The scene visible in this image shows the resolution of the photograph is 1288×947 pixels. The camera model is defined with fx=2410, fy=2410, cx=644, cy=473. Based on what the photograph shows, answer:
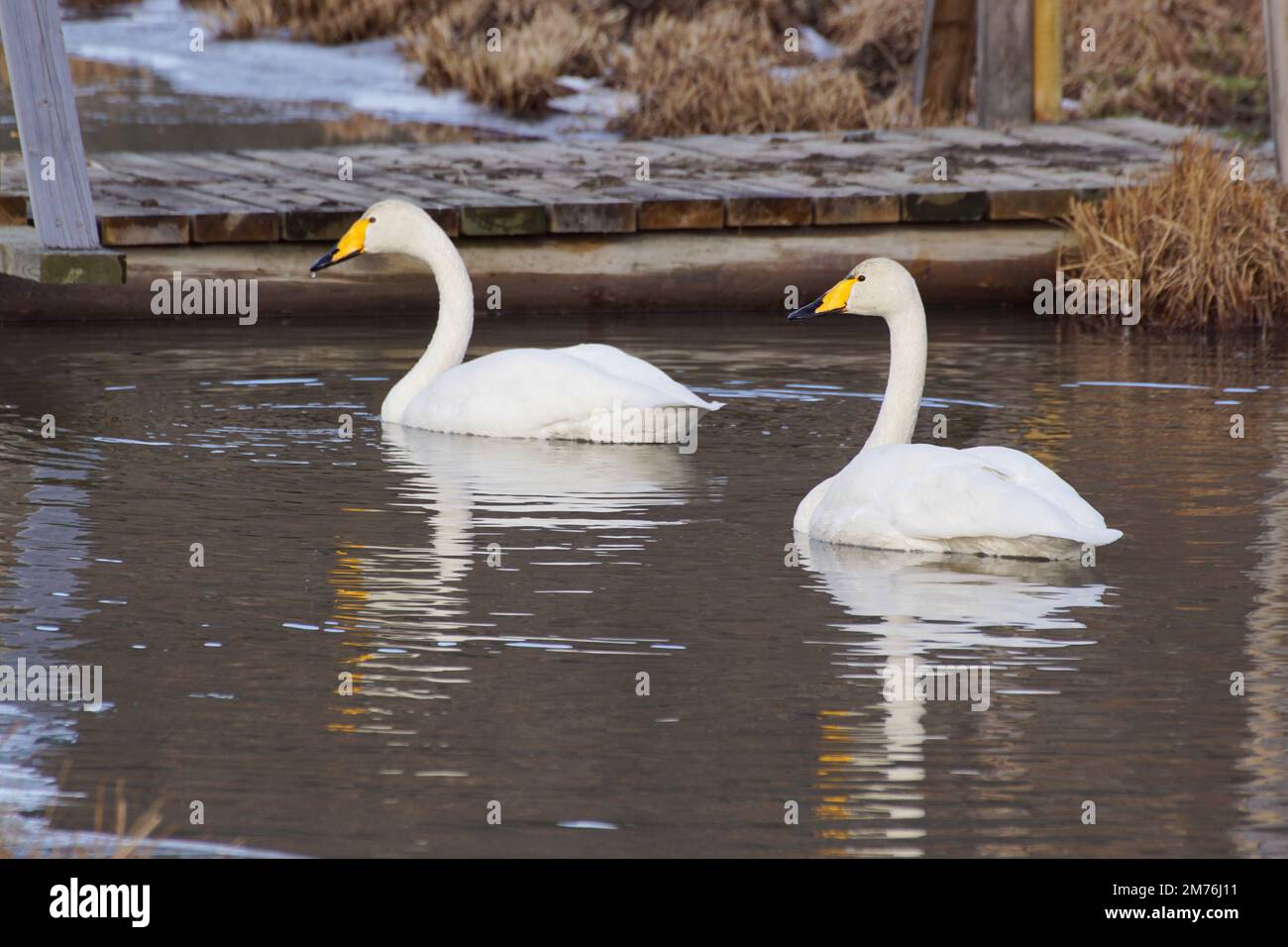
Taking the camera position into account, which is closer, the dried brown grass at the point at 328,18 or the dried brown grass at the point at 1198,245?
the dried brown grass at the point at 1198,245

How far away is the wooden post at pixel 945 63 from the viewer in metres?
15.9

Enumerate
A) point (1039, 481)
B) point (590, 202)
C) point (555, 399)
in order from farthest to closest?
point (590, 202)
point (555, 399)
point (1039, 481)

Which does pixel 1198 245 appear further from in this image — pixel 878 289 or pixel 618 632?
pixel 618 632

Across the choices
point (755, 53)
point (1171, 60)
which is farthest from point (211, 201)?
point (1171, 60)

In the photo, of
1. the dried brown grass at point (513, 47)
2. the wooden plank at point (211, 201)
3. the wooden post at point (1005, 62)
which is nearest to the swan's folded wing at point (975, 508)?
the wooden plank at point (211, 201)

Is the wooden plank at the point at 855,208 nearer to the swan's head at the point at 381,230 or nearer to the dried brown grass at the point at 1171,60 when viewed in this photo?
the swan's head at the point at 381,230

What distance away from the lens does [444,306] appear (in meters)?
10.4

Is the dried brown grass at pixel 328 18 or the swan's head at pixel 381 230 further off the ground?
the dried brown grass at pixel 328 18

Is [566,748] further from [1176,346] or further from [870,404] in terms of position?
[1176,346]

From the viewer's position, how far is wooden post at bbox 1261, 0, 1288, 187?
1293 cm

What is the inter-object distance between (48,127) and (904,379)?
10.8 feet

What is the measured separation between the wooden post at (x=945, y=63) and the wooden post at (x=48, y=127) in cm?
823

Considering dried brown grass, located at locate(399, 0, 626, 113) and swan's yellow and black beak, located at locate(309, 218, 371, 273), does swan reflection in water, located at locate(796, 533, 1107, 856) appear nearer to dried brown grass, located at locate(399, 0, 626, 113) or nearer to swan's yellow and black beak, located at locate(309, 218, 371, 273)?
swan's yellow and black beak, located at locate(309, 218, 371, 273)
